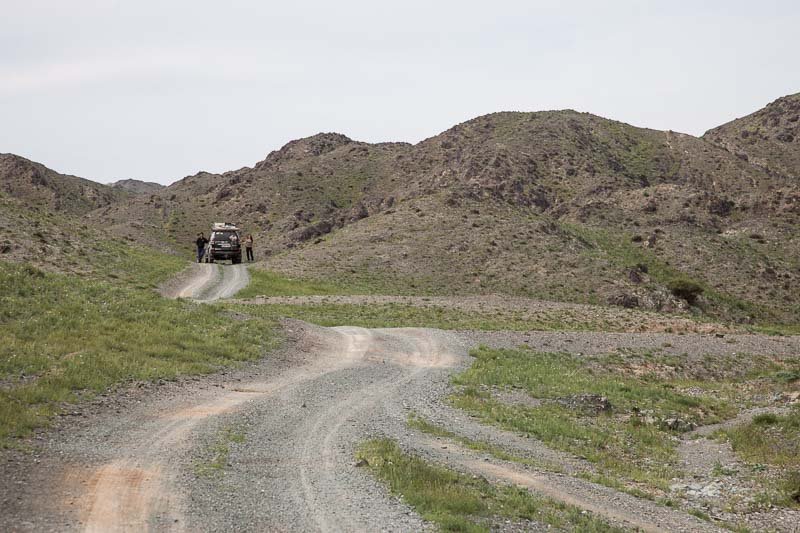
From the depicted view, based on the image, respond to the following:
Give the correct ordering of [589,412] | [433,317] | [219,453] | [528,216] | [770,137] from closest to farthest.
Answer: [219,453], [589,412], [433,317], [528,216], [770,137]

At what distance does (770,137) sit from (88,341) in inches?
5820

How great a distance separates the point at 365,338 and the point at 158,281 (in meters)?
21.4

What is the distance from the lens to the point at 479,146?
127750 millimetres

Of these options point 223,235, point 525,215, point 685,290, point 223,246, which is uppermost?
point 525,215

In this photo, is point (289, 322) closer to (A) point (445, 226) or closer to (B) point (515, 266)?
(B) point (515, 266)

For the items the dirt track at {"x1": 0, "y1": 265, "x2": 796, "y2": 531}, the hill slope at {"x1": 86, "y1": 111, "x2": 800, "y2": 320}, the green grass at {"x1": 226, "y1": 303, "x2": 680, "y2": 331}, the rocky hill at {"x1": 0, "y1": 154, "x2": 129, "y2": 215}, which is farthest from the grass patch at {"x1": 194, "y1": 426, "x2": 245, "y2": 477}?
the rocky hill at {"x1": 0, "y1": 154, "x2": 129, "y2": 215}

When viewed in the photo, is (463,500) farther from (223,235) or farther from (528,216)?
(528,216)

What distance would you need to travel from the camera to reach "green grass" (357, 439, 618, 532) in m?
10.5

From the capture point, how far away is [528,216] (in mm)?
76438

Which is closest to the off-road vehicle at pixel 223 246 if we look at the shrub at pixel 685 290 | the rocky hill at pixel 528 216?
the rocky hill at pixel 528 216

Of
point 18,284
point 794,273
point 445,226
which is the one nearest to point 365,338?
point 18,284

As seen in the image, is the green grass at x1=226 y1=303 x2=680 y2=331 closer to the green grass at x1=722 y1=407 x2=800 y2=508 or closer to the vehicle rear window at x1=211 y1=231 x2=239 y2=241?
the green grass at x1=722 y1=407 x2=800 y2=508

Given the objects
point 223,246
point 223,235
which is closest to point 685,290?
point 223,246

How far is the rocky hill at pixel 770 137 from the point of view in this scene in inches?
4968
